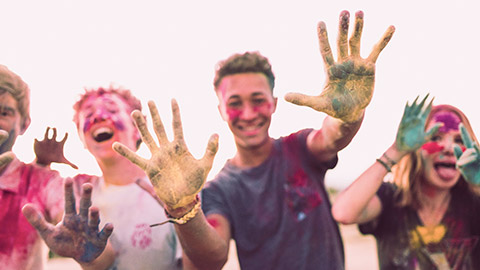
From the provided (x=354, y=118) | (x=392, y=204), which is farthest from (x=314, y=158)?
(x=392, y=204)

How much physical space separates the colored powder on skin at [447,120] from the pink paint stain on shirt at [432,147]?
0.12m

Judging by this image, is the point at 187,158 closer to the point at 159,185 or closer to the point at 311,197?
the point at 159,185

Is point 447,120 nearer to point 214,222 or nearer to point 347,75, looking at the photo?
point 347,75

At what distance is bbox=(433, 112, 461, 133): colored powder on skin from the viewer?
11.6 feet

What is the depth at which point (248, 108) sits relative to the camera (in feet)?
10.5

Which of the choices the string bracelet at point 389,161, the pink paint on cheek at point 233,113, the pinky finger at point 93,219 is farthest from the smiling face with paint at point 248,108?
the pinky finger at point 93,219

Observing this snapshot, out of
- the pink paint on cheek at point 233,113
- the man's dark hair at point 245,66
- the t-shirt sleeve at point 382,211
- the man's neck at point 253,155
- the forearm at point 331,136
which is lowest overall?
the t-shirt sleeve at point 382,211

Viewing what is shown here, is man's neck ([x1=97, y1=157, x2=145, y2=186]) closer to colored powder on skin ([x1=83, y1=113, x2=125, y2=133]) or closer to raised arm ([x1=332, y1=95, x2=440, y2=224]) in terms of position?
colored powder on skin ([x1=83, y1=113, x2=125, y2=133])

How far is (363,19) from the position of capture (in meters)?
2.68

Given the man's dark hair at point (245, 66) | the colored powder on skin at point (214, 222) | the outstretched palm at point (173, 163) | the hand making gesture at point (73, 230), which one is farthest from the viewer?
the man's dark hair at point (245, 66)

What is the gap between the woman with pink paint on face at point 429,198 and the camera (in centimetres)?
328

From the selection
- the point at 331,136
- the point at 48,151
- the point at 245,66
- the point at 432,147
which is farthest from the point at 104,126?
the point at 432,147

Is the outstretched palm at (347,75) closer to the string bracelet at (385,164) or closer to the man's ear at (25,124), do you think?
the string bracelet at (385,164)

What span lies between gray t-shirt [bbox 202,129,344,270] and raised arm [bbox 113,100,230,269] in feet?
1.71
